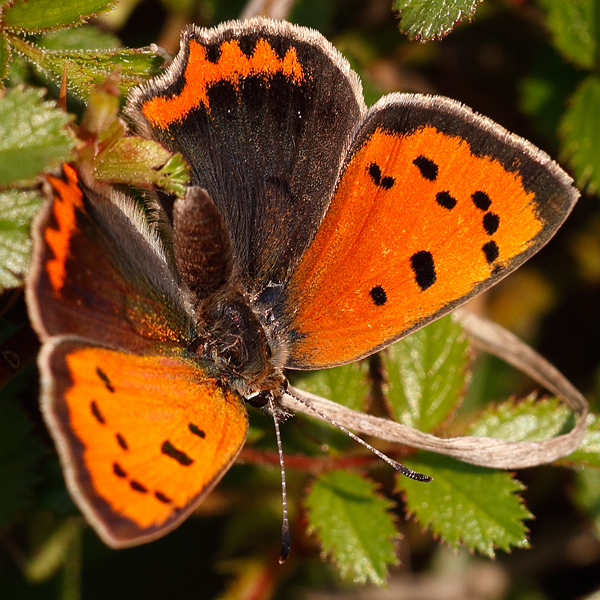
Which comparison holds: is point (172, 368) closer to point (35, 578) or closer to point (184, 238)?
point (184, 238)

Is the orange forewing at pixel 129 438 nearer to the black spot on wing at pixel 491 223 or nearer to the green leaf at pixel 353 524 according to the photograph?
the green leaf at pixel 353 524

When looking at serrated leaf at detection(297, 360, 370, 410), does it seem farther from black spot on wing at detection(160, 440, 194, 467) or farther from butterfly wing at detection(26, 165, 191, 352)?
black spot on wing at detection(160, 440, 194, 467)

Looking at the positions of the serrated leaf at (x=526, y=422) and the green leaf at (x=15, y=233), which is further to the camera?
the serrated leaf at (x=526, y=422)

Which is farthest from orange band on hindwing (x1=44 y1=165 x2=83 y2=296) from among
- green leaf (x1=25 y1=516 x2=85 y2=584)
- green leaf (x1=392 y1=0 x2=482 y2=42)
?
green leaf (x1=25 y1=516 x2=85 y2=584)

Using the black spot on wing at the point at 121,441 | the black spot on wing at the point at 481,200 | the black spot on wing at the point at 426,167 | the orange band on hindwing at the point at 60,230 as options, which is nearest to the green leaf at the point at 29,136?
the orange band on hindwing at the point at 60,230

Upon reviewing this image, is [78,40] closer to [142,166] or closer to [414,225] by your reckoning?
[142,166]

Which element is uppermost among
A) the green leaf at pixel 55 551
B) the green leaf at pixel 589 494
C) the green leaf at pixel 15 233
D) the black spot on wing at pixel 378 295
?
the green leaf at pixel 15 233
